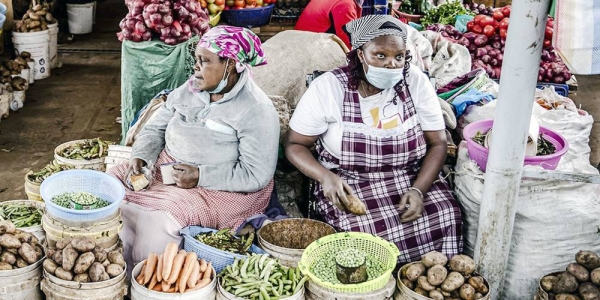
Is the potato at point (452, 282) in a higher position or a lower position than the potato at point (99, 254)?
lower

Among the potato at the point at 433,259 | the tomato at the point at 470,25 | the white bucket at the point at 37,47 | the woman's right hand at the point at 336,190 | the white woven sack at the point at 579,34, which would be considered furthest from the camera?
the white bucket at the point at 37,47

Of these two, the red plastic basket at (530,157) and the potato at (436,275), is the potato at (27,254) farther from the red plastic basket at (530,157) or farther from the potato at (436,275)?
the red plastic basket at (530,157)

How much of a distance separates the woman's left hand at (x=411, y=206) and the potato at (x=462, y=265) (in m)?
0.35

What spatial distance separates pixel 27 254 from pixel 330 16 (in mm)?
3381

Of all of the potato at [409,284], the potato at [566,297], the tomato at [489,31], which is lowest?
the potato at [566,297]

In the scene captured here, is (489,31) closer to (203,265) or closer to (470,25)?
(470,25)

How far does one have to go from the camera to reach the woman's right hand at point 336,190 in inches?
154

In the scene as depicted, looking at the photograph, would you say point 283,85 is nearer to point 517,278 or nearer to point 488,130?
point 488,130

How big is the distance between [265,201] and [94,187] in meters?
0.94

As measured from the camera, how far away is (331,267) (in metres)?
3.68

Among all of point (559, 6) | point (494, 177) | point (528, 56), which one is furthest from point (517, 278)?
point (559, 6)

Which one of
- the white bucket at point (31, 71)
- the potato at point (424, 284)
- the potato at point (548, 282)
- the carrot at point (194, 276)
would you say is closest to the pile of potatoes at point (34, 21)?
the white bucket at point (31, 71)

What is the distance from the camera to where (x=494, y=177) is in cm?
368

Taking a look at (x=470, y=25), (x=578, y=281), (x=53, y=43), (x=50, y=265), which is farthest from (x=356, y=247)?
(x=53, y=43)
